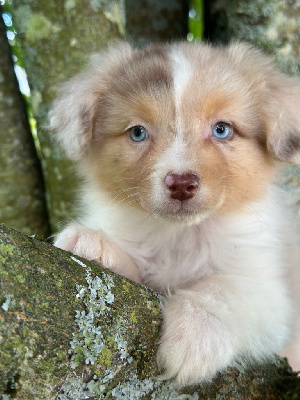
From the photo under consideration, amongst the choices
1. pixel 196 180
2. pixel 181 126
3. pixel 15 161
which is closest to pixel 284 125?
pixel 181 126

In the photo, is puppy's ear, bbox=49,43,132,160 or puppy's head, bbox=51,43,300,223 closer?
puppy's head, bbox=51,43,300,223

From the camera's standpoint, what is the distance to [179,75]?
2621 mm

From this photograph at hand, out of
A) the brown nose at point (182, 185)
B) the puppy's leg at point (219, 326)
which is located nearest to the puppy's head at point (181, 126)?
the brown nose at point (182, 185)

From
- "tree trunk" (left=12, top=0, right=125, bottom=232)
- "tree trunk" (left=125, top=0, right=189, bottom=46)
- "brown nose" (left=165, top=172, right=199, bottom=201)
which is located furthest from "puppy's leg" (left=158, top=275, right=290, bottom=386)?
"tree trunk" (left=125, top=0, right=189, bottom=46)

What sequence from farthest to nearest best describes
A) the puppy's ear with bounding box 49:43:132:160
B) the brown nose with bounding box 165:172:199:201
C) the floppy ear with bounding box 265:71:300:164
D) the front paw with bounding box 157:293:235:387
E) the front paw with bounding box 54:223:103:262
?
1. the puppy's ear with bounding box 49:43:132:160
2. the floppy ear with bounding box 265:71:300:164
3. the front paw with bounding box 54:223:103:262
4. the brown nose with bounding box 165:172:199:201
5. the front paw with bounding box 157:293:235:387

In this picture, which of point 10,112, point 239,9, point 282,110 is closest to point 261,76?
point 282,110

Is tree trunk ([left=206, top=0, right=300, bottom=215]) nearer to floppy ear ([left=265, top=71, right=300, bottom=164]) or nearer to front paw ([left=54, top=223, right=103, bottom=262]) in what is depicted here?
floppy ear ([left=265, top=71, right=300, bottom=164])

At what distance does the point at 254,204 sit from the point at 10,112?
2.28m

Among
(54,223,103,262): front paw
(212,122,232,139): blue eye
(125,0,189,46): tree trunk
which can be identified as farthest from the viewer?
(125,0,189,46): tree trunk

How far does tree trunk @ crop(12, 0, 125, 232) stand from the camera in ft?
12.8

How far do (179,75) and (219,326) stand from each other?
4.27ft

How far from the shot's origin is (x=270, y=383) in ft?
6.97

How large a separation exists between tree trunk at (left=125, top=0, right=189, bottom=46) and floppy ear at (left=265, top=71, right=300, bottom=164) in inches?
90.0

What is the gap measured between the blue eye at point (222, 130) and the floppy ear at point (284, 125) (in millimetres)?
239
